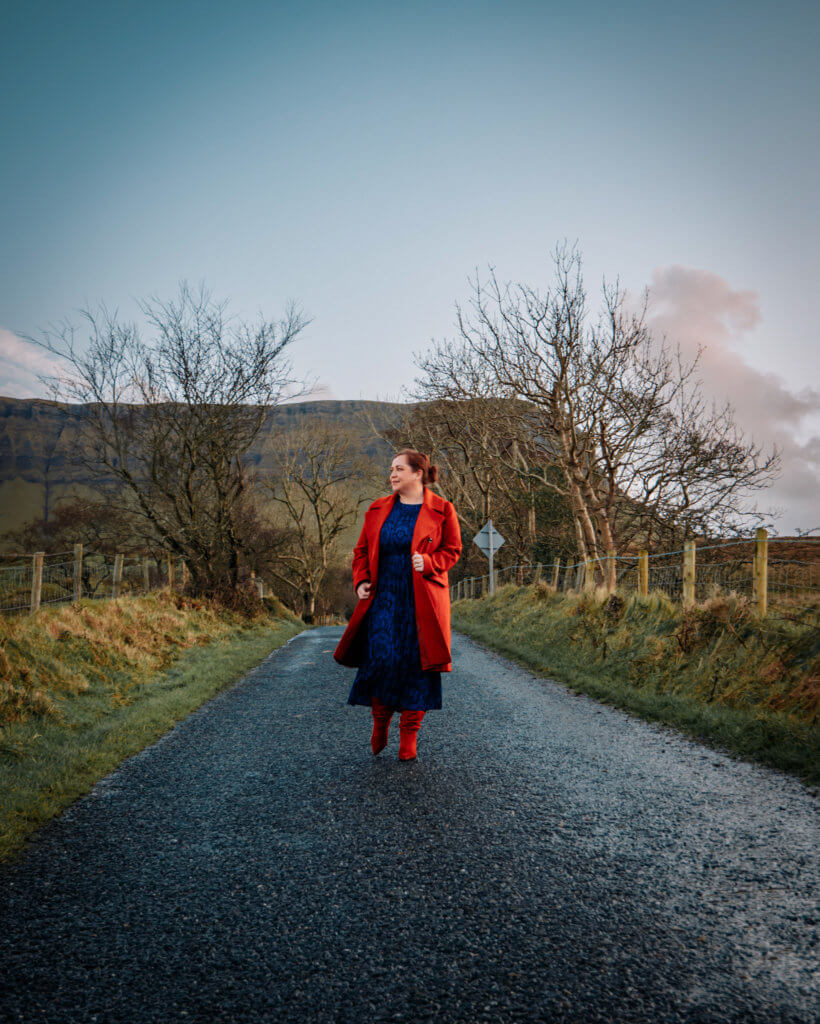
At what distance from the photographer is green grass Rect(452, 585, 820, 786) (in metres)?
4.77

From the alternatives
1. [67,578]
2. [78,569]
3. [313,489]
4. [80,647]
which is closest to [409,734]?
[80,647]

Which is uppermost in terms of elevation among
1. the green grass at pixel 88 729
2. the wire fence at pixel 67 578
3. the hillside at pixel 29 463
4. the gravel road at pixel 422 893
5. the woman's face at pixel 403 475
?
the hillside at pixel 29 463

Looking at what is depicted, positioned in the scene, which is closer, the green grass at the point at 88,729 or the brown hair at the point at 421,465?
the green grass at the point at 88,729

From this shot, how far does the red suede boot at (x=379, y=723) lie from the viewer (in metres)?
4.46

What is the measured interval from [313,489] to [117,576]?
24.1m

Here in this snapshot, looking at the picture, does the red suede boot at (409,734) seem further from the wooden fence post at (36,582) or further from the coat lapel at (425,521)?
the wooden fence post at (36,582)

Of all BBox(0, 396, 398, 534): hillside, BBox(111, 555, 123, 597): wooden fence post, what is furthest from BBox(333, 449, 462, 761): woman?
BBox(0, 396, 398, 534): hillside

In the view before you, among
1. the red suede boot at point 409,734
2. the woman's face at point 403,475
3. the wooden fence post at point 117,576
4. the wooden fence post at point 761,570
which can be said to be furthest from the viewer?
the wooden fence post at point 117,576

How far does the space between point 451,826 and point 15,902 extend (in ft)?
6.22

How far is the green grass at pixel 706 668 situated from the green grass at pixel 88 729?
4413mm

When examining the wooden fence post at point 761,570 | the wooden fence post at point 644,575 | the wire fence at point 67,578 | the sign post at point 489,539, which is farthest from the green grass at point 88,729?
the sign post at point 489,539

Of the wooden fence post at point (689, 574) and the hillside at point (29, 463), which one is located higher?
the hillside at point (29, 463)

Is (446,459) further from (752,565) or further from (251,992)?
(251,992)

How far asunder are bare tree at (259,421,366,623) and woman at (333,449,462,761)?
1226 inches
